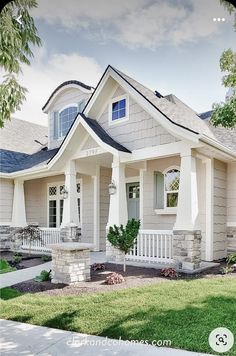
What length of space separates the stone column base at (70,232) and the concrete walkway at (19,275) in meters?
2.07

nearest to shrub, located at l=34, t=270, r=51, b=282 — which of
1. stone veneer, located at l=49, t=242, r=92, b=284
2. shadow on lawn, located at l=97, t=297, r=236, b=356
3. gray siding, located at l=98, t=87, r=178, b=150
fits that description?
stone veneer, located at l=49, t=242, r=92, b=284

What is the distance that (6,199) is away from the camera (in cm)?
1417

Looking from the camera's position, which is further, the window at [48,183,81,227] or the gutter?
the window at [48,183,81,227]

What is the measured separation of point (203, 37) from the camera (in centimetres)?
267

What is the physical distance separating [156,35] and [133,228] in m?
5.61

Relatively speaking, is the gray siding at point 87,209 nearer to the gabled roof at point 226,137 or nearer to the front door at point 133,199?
the front door at point 133,199

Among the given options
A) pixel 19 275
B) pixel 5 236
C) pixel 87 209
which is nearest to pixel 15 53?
pixel 19 275

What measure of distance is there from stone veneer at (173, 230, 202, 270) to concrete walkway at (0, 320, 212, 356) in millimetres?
4189

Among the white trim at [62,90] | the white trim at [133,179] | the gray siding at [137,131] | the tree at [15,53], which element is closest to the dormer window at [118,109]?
the gray siding at [137,131]

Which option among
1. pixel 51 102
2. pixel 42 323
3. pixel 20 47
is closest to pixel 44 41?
pixel 20 47

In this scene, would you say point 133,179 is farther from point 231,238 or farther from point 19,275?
point 19,275

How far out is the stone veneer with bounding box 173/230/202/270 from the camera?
786 centimetres

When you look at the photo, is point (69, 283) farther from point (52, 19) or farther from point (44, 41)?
point (52, 19)

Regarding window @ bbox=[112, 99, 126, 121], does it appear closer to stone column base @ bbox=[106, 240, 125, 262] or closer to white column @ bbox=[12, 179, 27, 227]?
stone column base @ bbox=[106, 240, 125, 262]
